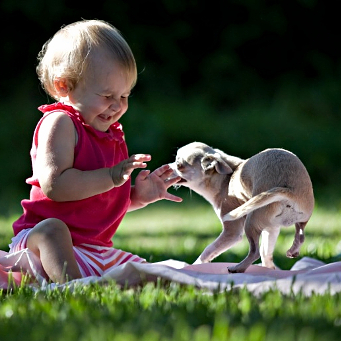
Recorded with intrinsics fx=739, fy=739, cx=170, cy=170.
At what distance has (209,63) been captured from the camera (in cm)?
1219

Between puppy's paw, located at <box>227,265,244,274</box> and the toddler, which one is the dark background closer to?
the toddler

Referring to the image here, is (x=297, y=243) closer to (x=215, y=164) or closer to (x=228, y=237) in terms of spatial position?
(x=228, y=237)

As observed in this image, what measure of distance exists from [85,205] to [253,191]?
0.85 m

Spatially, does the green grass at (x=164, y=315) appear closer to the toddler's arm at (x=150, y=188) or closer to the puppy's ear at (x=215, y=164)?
the toddler's arm at (x=150, y=188)

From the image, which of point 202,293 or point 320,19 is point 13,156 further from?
point 202,293

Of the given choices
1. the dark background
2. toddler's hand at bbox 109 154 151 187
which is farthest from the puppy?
the dark background

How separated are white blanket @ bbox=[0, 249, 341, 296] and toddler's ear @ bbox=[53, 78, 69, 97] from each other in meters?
0.89

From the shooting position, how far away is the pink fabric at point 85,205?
366cm

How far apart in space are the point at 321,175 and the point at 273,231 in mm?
5638

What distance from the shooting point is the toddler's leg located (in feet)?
11.0

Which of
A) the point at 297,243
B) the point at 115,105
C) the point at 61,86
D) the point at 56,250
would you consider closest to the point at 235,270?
the point at 297,243

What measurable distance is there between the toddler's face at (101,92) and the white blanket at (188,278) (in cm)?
81

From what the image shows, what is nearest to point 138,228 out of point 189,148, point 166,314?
point 189,148

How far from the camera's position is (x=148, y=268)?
10.3 ft
